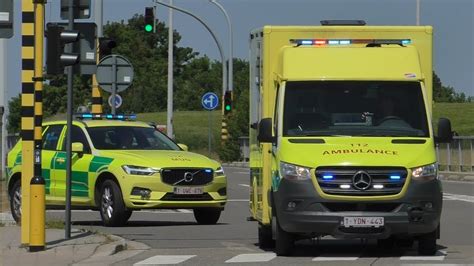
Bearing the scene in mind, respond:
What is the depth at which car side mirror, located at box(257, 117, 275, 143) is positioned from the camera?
12.3 m

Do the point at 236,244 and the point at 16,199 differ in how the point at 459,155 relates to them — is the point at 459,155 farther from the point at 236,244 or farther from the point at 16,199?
the point at 236,244

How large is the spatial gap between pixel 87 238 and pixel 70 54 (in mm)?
2567

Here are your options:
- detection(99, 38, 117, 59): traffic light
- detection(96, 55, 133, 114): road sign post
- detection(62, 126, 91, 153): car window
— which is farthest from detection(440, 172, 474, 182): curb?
detection(62, 126, 91, 153): car window

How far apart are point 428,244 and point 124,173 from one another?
5.83 m

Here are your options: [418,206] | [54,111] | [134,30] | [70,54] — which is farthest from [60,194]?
[134,30]

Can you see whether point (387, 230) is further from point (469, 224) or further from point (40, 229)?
point (469, 224)

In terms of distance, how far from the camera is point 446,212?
2075 centimetres

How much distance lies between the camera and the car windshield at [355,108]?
41.3ft

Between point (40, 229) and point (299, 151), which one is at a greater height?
point (299, 151)

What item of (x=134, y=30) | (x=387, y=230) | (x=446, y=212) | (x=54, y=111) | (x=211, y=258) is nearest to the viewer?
(x=387, y=230)

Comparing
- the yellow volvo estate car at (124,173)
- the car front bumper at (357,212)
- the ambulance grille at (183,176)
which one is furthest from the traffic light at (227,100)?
the car front bumper at (357,212)

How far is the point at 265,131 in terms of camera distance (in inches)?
486

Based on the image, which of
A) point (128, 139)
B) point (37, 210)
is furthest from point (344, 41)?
point (128, 139)

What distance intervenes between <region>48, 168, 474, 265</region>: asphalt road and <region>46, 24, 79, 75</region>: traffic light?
2.53 m
